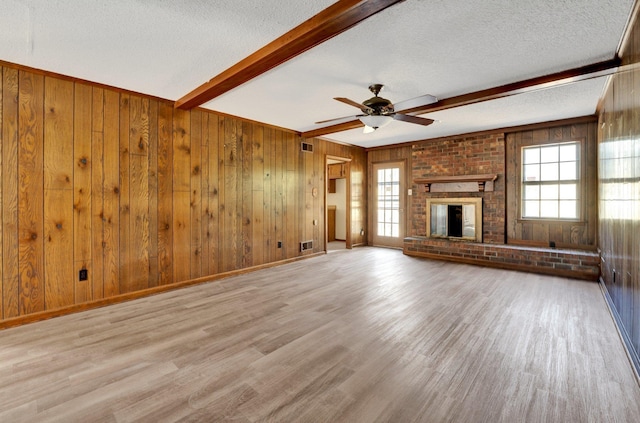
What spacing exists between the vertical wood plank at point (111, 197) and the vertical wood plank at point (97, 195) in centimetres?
3

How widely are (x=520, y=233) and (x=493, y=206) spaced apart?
0.65 m

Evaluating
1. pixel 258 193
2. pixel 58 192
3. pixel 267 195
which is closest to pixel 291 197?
pixel 267 195

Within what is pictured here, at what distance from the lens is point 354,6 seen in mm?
1900

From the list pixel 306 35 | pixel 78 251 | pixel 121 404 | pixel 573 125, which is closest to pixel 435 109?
pixel 306 35

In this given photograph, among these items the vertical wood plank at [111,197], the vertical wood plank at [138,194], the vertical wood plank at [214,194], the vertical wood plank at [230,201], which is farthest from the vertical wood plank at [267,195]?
the vertical wood plank at [111,197]

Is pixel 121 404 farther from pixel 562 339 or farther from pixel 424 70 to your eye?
pixel 424 70

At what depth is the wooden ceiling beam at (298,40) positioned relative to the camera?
1.94m

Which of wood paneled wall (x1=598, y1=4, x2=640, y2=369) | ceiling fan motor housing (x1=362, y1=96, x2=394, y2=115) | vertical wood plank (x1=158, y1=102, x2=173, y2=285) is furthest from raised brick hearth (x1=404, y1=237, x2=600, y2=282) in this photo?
vertical wood plank (x1=158, y1=102, x2=173, y2=285)

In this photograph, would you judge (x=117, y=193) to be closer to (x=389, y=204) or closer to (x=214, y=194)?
(x=214, y=194)

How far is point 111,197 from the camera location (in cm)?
346

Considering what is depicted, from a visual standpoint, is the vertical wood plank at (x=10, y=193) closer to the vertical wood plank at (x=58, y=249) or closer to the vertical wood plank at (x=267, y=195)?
the vertical wood plank at (x=58, y=249)

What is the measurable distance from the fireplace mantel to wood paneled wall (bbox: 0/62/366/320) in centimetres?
331

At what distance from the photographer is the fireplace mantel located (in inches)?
222

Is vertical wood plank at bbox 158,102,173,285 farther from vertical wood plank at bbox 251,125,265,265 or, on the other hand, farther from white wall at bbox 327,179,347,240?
white wall at bbox 327,179,347,240
